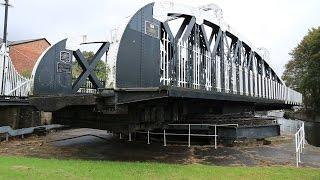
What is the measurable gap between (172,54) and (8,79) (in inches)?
372

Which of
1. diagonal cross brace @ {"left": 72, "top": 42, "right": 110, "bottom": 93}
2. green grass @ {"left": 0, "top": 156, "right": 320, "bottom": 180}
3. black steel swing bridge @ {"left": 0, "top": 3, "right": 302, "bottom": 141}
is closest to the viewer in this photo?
green grass @ {"left": 0, "top": 156, "right": 320, "bottom": 180}

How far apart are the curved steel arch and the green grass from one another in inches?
121

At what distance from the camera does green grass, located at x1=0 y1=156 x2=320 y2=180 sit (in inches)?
344

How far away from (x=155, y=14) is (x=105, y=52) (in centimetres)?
258

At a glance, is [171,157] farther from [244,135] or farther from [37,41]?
[37,41]

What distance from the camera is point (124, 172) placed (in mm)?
9430

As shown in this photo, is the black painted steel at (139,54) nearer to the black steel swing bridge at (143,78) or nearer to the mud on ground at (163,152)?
→ the black steel swing bridge at (143,78)

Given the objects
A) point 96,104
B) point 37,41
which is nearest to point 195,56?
point 96,104

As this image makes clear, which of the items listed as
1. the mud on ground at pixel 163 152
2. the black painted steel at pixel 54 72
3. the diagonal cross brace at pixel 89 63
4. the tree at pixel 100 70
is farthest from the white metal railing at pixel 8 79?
the diagonal cross brace at pixel 89 63

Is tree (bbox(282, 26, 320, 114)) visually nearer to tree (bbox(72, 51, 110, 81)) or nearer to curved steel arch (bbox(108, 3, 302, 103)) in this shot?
curved steel arch (bbox(108, 3, 302, 103))

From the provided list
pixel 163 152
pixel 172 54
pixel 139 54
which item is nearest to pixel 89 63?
pixel 139 54

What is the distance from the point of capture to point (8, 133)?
17.7 m

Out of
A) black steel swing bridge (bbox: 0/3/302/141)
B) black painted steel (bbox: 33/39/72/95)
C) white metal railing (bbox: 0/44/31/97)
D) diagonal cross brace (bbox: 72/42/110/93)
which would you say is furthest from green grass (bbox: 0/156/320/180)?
white metal railing (bbox: 0/44/31/97)

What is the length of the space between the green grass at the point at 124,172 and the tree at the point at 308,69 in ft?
187
